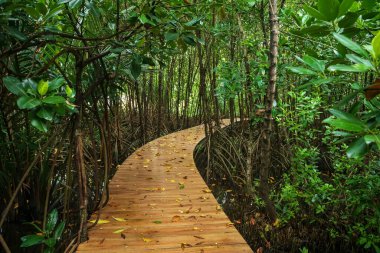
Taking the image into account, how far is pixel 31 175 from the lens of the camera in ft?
9.59

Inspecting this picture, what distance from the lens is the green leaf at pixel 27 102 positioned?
1.21m

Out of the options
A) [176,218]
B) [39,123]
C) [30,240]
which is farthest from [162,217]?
[39,123]

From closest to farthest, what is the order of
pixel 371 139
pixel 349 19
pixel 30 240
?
pixel 371 139 → pixel 349 19 → pixel 30 240

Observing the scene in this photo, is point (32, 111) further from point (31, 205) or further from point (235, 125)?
point (235, 125)

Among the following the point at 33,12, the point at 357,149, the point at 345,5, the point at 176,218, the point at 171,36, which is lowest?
the point at 176,218

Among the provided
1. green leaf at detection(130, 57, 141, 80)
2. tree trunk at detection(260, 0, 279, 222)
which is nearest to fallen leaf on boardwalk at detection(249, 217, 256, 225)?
tree trunk at detection(260, 0, 279, 222)

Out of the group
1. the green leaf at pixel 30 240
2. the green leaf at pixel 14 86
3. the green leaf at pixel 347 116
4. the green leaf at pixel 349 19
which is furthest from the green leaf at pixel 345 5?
the green leaf at pixel 30 240

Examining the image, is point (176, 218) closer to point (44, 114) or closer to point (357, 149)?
point (44, 114)

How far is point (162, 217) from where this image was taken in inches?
92.5

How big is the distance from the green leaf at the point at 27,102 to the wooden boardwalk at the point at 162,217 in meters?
0.94

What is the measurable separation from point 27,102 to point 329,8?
1.08 meters

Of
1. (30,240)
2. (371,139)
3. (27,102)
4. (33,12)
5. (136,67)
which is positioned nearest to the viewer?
(371,139)

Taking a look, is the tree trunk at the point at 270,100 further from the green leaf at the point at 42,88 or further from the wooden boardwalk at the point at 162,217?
the green leaf at the point at 42,88

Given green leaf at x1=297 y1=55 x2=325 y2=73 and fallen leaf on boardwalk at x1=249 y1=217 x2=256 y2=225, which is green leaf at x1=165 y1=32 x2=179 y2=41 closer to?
→ green leaf at x1=297 y1=55 x2=325 y2=73
